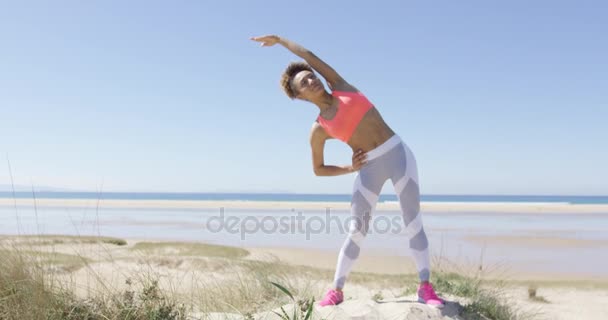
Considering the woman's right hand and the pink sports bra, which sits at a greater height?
the pink sports bra

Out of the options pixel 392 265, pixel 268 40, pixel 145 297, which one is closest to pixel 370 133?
pixel 268 40

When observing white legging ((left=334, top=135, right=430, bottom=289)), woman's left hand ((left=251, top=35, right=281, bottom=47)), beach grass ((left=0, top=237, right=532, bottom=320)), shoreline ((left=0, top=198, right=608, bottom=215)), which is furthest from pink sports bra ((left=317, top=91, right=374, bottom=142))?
shoreline ((left=0, top=198, right=608, bottom=215))

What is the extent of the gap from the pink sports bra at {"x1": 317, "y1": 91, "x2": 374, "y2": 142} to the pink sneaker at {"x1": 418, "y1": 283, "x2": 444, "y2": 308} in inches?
52.7

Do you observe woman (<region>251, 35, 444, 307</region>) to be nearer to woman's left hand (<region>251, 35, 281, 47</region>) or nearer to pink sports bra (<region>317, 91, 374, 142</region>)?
pink sports bra (<region>317, 91, 374, 142</region>)

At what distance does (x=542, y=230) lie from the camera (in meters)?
19.0

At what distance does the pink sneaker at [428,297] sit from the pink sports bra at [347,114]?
1.34 meters

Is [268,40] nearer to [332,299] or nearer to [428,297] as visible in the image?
[332,299]

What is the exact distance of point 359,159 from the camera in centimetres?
385

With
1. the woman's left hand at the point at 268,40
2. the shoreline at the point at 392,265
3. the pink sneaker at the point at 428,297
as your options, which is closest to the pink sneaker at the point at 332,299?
the pink sneaker at the point at 428,297

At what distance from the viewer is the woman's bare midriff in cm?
385

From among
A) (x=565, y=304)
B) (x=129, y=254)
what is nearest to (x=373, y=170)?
(x=565, y=304)

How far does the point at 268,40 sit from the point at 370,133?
1.18m

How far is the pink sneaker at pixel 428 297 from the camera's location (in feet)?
12.7

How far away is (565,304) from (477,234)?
1059 cm
